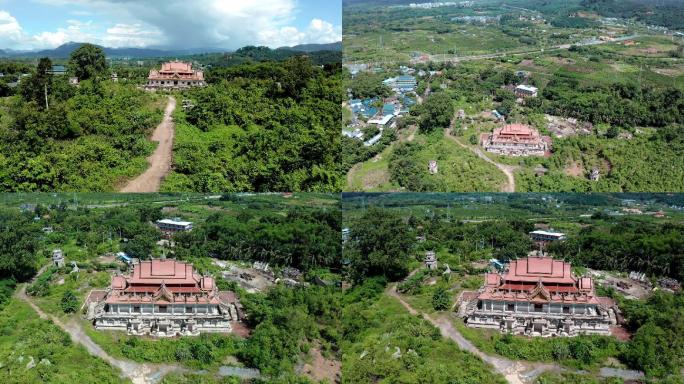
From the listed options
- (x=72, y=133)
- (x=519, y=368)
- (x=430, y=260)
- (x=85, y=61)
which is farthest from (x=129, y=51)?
(x=519, y=368)

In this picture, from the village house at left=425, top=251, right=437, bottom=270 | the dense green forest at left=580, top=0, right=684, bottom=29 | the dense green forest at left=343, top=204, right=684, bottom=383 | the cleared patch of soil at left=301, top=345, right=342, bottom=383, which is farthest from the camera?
the dense green forest at left=580, top=0, right=684, bottom=29

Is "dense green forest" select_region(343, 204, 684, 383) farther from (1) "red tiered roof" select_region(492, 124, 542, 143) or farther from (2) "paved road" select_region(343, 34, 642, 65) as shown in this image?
(2) "paved road" select_region(343, 34, 642, 65)

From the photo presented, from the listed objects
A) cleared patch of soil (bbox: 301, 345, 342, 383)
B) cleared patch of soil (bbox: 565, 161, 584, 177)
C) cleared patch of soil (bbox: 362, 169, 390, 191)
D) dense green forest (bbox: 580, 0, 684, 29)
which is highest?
dense green forest (bbox: 580, 0, 684, 29)

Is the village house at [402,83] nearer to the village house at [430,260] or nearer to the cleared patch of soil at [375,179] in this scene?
the cleared patch of soil at [375,179]

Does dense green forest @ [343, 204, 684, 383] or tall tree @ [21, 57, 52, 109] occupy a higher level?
tall tree @ [21, 57, 52, 109]

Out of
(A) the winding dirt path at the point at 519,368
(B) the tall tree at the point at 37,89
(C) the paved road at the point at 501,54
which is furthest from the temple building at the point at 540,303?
(B) the tall tree at the point at 37,89

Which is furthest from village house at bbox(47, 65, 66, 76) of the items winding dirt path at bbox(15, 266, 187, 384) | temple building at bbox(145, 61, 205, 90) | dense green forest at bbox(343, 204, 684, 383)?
dense green forest at bbox(343, 204, 684, 383)

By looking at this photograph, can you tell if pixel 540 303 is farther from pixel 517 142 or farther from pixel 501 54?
pixel 501 54
